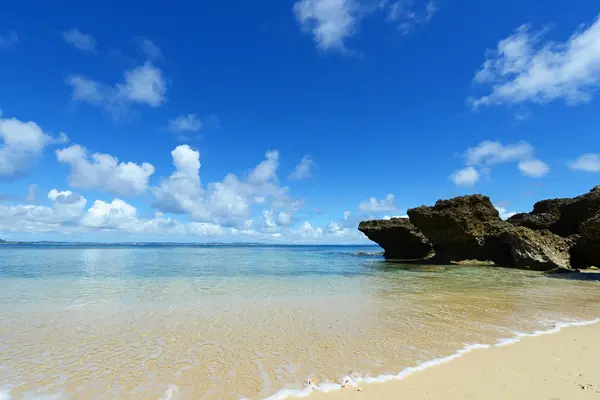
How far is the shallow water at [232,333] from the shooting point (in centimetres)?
556

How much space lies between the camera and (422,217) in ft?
110

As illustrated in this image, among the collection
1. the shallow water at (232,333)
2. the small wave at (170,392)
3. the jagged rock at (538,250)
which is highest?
the jagged rock at (538,250)

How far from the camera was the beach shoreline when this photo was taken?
486 cm

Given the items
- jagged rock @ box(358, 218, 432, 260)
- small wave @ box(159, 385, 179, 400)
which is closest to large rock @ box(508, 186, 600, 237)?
jagged rock @ box(358, 218, 432, 260)

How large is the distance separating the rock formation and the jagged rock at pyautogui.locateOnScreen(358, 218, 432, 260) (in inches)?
130

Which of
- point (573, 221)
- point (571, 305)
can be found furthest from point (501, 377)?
point (573, 221)

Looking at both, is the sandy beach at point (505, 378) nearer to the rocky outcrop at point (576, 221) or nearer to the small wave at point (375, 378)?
the small wave at point (375, 378)

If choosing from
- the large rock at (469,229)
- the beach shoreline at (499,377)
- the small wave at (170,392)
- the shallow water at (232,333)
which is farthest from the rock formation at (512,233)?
→ the small wave at (170,392)

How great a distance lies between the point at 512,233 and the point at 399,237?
15.9 metres

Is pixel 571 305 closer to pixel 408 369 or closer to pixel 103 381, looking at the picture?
pixel 408 369

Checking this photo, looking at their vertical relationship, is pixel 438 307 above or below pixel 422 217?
below

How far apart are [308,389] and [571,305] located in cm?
1165

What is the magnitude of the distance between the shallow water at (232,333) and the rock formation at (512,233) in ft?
46.0

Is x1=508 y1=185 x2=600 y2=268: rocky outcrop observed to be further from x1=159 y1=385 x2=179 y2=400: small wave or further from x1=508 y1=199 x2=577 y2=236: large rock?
x1=159 y1=385 x2=179 y2=400: small wave
